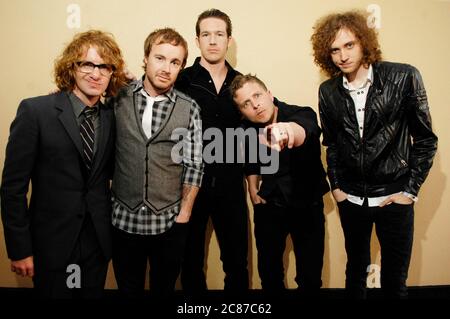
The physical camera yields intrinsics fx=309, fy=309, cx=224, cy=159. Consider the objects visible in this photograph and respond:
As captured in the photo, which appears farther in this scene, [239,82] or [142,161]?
[239,82]

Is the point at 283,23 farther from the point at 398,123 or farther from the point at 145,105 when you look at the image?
the point at 145,105

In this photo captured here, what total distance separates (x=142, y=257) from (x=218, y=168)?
0.76 meters

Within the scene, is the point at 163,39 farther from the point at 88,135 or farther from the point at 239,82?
the point at 88,135

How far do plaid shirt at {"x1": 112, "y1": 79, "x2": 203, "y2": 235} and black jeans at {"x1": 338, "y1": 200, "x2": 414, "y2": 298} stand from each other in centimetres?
104

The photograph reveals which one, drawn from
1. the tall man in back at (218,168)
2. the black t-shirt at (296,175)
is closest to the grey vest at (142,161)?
the tall man in back at (218,168)

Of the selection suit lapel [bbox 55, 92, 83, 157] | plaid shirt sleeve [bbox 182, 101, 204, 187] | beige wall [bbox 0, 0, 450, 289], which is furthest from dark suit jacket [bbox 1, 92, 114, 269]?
beige wall [bbox 0, 0, 450, 289]

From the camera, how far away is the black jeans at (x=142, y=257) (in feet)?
5.84

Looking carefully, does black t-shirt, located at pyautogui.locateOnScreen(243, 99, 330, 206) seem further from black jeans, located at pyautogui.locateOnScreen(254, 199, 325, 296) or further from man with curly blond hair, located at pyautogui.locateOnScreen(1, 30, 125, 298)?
man with curly blond hair, located at pyautogui.locateOnScreen(1, 30, 125, 298)

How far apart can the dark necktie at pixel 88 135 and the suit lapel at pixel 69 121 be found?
4 centimetres

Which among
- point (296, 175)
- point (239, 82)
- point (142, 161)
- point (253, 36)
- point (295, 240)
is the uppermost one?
point (253, 36)

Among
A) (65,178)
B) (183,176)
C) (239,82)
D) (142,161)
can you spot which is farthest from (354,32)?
(65,178)

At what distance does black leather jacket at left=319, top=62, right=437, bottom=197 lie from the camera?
1.91 m

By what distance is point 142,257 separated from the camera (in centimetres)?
183

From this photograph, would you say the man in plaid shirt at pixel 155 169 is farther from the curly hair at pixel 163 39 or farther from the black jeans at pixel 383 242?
the black jeans at pixel 383 242
